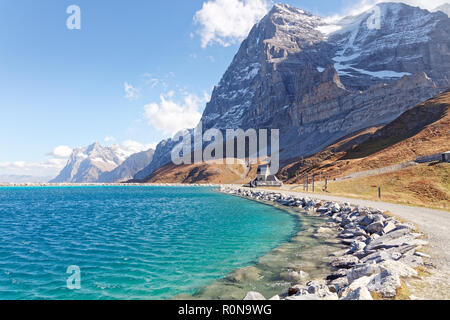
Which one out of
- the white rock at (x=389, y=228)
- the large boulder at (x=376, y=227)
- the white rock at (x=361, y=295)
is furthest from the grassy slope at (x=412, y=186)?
the white rock at (x=361, y=295)

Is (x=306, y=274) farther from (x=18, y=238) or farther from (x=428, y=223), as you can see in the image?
(x=18, y=238)

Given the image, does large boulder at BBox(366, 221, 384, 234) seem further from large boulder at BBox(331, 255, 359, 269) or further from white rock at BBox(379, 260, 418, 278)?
white rock at BBox(379, 260, 418, 278)

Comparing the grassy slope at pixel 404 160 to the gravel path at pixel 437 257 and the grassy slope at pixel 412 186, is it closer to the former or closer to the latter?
the grassy slope at pixel 412 186

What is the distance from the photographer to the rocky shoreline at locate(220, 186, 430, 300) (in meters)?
8.64

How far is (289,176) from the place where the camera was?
152 m

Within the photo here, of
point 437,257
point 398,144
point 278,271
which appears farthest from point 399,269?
point 398,144

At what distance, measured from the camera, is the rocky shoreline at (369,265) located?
8.64m

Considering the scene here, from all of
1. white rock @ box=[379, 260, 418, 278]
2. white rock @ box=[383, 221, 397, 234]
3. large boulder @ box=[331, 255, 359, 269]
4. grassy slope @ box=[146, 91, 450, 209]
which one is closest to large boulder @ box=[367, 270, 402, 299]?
white rock @ box=[379, 260, 418, 278]

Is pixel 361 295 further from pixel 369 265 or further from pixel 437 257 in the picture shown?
pixel 437 257

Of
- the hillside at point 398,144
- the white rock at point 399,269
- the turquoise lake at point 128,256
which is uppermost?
the hillside at point 398,144

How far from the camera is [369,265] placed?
10.7 metres

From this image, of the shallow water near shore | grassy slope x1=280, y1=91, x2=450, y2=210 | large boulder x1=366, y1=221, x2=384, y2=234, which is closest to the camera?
the shallow water near shore
